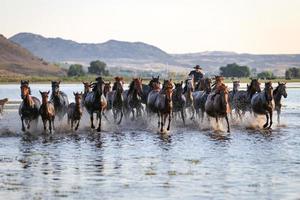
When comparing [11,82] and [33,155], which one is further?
[11,82]

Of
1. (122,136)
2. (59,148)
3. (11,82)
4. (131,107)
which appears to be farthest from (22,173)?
(11,82)

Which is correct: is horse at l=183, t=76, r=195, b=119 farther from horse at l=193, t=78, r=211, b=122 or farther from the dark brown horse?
the dark brown horse

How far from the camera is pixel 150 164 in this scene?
21.3 m

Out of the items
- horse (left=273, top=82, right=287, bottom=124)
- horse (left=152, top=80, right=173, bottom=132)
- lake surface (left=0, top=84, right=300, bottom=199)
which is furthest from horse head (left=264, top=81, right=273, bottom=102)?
horse (left=152, top=80, right=173, bottom=132)

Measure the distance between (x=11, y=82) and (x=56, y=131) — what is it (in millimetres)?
144465

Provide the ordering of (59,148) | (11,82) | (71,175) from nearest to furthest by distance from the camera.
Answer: (71,175) → (59,148) → (11,82)

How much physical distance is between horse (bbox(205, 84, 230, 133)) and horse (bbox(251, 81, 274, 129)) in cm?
231

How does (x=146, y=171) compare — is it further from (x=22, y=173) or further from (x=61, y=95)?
(x=61, y=95)

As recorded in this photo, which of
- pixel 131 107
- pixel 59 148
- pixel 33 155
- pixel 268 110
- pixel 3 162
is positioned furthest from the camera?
pixel 131 107

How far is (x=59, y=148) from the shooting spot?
25.7 meters

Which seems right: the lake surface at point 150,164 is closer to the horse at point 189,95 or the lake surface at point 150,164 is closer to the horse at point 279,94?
the horse at point 279,94

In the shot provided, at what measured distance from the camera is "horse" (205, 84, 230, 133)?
3222cm

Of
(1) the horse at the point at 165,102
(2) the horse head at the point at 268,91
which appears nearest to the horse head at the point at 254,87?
(2) the horse head at the point at 268,91

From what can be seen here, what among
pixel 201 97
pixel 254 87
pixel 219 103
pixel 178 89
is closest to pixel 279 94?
pixel 254 87
